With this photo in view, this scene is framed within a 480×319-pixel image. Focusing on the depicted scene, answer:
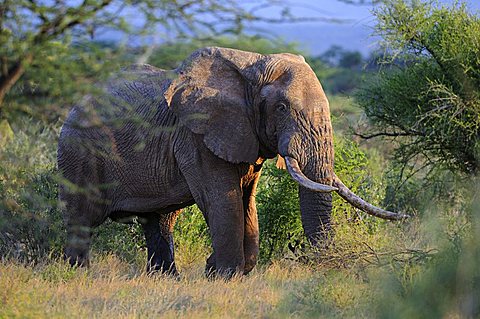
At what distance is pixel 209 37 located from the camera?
539 centimetres

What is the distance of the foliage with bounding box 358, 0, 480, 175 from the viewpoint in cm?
1023

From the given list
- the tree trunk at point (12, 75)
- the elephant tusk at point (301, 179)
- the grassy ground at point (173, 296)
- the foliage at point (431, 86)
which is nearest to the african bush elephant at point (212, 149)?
the elephant tusk at point (301, 179)

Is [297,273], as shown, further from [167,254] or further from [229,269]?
[167,254]

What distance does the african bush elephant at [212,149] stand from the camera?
823 cm

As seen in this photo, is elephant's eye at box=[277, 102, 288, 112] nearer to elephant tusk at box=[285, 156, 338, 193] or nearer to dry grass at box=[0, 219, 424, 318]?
elephant tusk at box=[285, 156, 338, 193]

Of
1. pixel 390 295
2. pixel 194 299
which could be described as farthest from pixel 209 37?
pixel 194 299

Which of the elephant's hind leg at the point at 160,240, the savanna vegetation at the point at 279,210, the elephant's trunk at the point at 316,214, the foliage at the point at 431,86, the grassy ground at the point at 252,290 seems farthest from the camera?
the foliage at the point at 431,86

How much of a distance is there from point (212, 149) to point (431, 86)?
2.71 m

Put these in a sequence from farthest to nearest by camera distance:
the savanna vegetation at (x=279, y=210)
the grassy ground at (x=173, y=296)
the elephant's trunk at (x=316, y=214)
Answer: the elephant's trunk at (x=316, y=214) < the grassy ground at (x=173, y=296) < the savanna vegetation at (x=279, y=210)

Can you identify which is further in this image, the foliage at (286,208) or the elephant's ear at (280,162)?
the foliage at (286,208)

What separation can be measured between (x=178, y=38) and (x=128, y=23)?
0.92 ft

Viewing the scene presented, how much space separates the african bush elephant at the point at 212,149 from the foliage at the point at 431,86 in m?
2.07

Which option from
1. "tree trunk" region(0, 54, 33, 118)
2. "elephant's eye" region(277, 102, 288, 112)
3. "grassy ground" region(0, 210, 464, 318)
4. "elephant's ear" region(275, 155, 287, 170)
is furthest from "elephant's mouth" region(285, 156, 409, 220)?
"tree trunk" region(0, 54, 33, 118)

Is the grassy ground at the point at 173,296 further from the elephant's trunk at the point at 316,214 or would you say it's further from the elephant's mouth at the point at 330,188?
the elephant's mouth at the point at 330,188
